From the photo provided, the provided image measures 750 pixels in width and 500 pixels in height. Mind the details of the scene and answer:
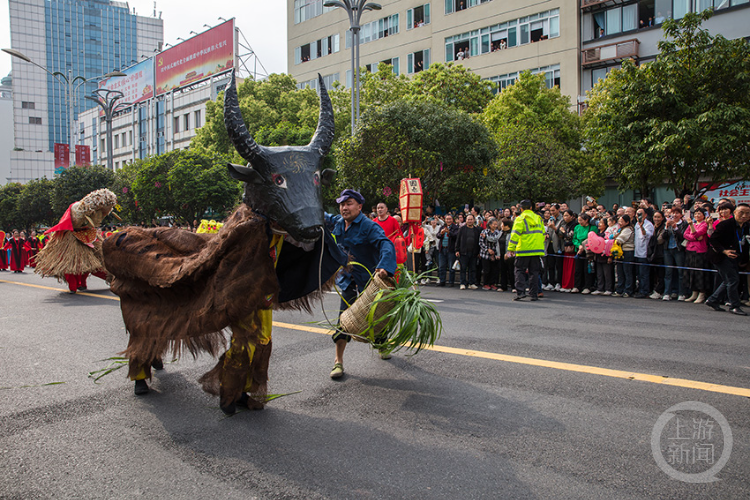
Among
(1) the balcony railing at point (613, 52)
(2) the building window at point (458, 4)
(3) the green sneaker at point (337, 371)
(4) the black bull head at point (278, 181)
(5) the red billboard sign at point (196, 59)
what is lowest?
(3) the green sneaker at point (337, 371)

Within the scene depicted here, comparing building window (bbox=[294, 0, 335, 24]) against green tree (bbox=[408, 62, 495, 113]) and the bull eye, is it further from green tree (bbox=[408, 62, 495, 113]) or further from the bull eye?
the bull eye

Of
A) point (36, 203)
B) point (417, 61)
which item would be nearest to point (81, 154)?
point (36, 203)

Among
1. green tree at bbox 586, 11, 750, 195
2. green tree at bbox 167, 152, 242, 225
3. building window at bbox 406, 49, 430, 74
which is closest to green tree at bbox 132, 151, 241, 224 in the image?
green tree at bbox 167, 152, 242, 225

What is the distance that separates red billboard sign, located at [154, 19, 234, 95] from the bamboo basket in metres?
48.3

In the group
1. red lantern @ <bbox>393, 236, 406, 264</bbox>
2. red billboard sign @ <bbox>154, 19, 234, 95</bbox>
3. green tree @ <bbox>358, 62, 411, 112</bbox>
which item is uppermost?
red billboard sign @ <bbox>154, 19, 234, 95</bbox>

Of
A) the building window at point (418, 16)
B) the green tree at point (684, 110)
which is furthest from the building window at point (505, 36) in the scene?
the green tree at point (684, 110)

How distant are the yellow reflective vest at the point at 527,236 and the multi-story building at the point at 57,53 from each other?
10331 centimetres

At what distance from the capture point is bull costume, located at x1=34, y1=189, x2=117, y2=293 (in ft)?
35.5

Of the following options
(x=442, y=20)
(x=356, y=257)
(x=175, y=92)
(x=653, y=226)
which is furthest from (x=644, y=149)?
(x=175, y=92)

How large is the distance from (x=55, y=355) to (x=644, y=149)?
641 inches

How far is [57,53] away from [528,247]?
512 feet

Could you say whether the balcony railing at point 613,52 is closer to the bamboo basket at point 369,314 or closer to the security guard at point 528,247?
the security guard at point 528,247

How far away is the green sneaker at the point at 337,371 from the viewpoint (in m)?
5.09

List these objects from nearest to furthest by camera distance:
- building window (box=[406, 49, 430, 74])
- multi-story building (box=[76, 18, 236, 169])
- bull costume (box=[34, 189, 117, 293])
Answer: bull costume (box=[34, 189, 117, 293]), building window (box=[406, 49, 430, 74]), multi-story building (box=[76, 18, 236, 169])
